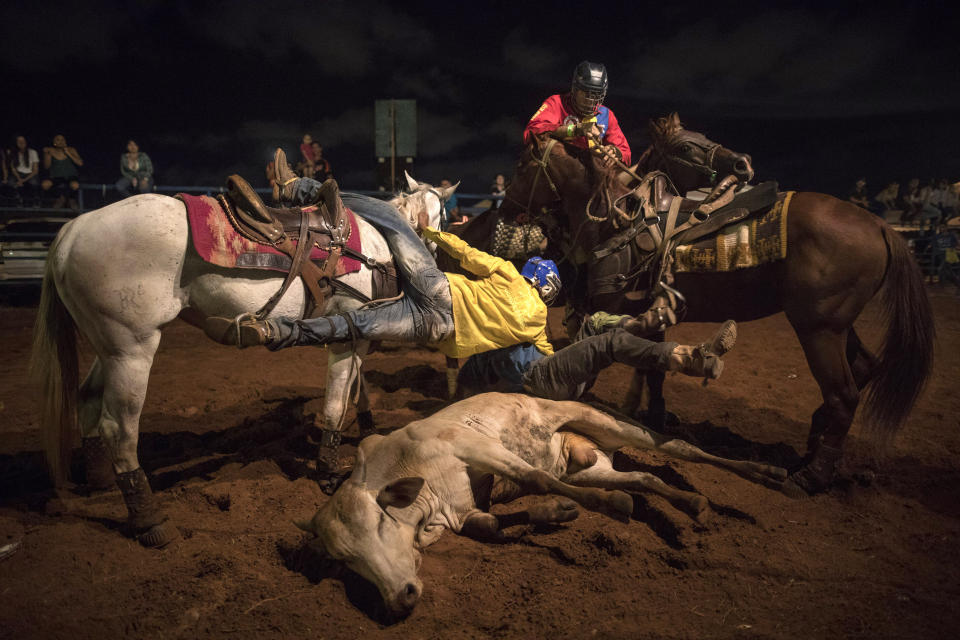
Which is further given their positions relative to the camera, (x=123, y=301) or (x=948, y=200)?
(x=948, y=200)

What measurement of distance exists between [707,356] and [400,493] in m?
1.67

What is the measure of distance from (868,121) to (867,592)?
15704 mm

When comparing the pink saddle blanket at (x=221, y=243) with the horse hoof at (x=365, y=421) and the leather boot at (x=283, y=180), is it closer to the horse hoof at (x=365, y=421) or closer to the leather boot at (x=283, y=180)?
the leather boot at (x=283, y=180)

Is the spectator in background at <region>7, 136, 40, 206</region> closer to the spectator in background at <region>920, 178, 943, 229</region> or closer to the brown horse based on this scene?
the brown horse

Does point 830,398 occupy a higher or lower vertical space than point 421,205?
lower

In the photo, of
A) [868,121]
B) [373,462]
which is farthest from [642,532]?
[868,121]

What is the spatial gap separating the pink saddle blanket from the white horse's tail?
86cm

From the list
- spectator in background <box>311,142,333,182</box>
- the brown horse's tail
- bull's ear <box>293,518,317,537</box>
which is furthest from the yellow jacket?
spectator in background <box>311,142,333,182</box>

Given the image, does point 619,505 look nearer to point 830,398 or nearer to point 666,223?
point 830,398

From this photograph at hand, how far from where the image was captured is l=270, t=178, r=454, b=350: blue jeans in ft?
10.2

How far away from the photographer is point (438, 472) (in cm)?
260

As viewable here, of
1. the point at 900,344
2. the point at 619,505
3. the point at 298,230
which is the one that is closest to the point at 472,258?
the point at 298,230

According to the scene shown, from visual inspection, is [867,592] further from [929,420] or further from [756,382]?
[756,382]

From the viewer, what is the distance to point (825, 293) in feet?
10.4
